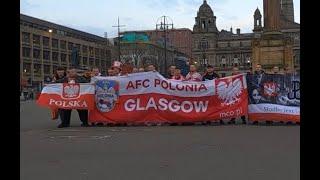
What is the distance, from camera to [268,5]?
29109mm

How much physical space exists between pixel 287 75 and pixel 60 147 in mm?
7688

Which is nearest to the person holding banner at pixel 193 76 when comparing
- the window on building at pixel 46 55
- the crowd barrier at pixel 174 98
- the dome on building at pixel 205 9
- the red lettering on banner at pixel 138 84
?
the crowd barrier at pixel 174 98

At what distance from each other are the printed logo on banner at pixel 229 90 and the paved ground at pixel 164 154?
4.78 feet

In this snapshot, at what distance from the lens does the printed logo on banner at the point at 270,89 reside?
1506cm

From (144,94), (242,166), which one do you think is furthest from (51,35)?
(242,166)

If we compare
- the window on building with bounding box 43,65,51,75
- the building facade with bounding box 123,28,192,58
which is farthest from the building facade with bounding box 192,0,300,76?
the window on building with bounding box 43,65,51,75

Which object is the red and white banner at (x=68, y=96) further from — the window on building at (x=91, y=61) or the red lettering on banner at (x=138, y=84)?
the window on building at (x=91, y=61)

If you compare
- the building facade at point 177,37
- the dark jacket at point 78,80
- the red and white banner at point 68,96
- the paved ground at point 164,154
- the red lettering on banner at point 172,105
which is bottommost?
the paved ground at point 164,154

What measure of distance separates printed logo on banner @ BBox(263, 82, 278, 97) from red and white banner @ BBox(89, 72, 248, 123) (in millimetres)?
581

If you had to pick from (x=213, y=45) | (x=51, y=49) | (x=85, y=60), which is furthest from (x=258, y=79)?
(x=213, y=45)

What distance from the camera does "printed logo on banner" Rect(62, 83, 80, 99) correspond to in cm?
1541

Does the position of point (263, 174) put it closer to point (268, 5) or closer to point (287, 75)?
point (287, 75)

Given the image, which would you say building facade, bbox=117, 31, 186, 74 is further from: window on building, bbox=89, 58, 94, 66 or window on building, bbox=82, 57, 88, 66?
window on building, bbox=89, 58, 94, 66
